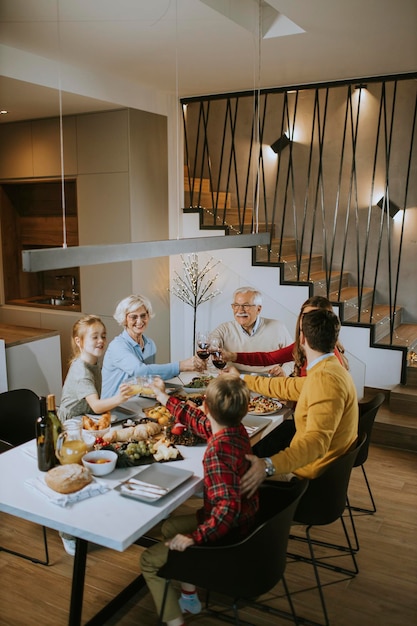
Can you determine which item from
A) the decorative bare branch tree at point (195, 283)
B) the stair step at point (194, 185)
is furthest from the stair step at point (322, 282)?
the stair step at point (194, 185)

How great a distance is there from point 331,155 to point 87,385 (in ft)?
15.0

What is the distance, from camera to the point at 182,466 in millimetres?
2322

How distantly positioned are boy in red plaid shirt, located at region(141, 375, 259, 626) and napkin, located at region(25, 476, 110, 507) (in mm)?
309

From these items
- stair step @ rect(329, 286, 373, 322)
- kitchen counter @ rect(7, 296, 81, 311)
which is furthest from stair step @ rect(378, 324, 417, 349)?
kitchen counter @ rect(7, 296, 81, 311)

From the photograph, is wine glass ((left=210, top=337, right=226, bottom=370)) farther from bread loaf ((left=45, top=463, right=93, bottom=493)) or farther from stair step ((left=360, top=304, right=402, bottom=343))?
stair step ((left=360, top=304, right=402, bottom=343))

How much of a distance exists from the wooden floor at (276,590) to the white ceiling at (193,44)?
291cm

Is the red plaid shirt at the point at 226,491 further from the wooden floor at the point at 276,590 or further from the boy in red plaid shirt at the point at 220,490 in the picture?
the wooden floor at the point at 276,590

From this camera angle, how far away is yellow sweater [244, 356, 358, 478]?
232 cm

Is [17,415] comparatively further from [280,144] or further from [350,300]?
[280,144]

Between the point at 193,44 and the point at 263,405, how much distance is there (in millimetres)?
2465

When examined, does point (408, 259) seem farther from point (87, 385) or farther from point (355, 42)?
point (87, 385)

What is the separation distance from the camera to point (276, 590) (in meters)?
2.79

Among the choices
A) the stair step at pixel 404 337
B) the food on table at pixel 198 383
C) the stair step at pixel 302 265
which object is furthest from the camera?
the stair step at pixel 302 265

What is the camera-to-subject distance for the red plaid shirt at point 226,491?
1997 mm
